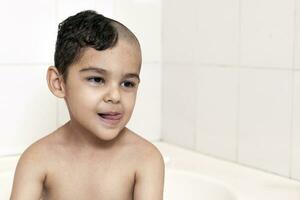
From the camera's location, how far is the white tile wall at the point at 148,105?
153 centimetres

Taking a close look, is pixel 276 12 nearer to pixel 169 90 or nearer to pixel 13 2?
pixel 169 90

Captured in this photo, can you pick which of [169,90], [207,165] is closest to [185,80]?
[169,90]

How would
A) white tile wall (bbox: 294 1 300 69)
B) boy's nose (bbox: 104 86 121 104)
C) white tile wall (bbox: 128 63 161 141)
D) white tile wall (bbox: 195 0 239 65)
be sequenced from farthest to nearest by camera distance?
white tile wall (bbox: 128 63 161 141) → white tile wall (bbox: 195 0 239 65) → white tile wall (bbox: 294 1 300 69) → boy's nose (bbox: 104 86 121 104)

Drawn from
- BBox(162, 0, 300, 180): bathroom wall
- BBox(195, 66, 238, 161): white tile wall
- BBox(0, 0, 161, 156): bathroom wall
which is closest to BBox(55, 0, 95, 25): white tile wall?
BBox(0, 0, 161, 156): bathroom wall

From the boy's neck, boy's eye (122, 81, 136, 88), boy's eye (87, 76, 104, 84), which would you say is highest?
boy's eye (87, 76, 104, 84)

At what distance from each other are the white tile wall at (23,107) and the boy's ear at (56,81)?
0.40 metres

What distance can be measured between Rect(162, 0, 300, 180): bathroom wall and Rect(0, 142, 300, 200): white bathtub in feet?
0.16

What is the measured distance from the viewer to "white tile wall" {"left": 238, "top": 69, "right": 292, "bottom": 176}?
114 centimetres

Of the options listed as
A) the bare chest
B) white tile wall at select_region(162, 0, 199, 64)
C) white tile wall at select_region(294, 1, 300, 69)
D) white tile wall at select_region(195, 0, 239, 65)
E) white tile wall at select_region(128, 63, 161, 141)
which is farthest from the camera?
white tile wall at select_region(128, 63, 161, 141)

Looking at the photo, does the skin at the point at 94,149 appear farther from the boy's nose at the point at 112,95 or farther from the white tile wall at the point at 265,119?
the white tile wall at the point at 265,119

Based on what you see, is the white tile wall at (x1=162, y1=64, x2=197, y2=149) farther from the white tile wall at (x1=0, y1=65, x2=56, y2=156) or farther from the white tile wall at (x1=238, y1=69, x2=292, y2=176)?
the white tile wall at (x1=0, y1=65, x2=56, y2=156)

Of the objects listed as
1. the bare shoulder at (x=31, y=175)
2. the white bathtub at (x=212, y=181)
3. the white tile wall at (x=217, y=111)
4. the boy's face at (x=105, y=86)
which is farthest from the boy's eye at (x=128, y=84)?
the white tile wall at (x=217, y=111)

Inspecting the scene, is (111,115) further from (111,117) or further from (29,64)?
(29,64)

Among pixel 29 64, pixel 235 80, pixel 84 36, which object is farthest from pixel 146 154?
pixel 29 64
